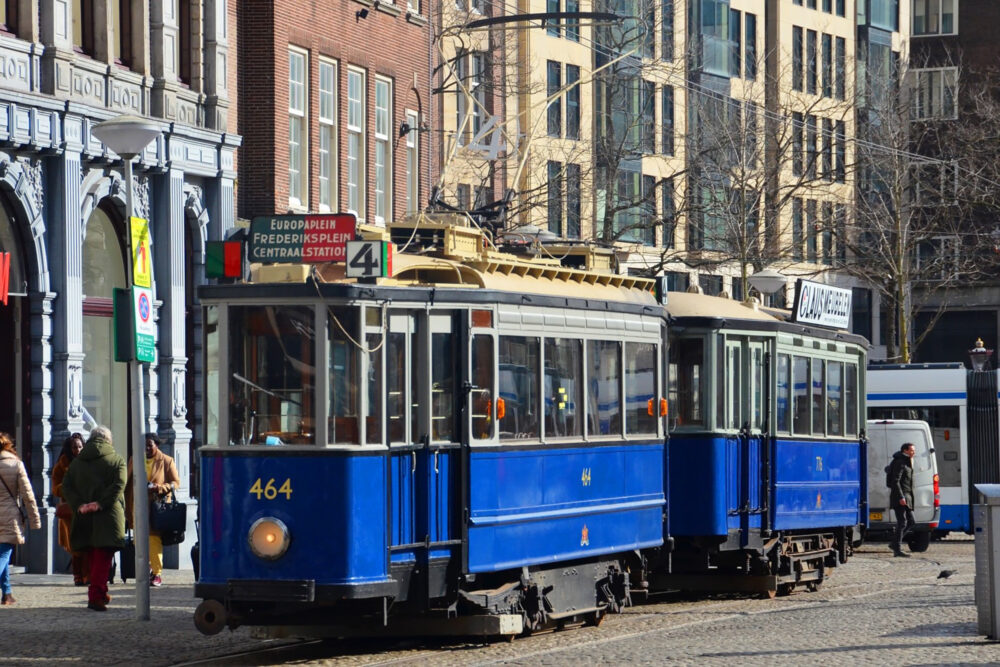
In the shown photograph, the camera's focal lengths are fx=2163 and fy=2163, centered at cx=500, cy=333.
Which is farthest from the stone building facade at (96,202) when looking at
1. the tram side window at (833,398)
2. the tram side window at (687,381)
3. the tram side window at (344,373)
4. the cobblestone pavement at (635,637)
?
the tram side window at (344,373)

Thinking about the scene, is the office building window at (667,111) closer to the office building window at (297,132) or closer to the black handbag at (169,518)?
the office building window at (297,132)

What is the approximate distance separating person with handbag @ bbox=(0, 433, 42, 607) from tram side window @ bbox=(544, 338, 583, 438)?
4.90 m

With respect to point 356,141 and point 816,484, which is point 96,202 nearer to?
point 356,141

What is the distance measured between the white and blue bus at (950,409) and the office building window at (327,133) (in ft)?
30.8

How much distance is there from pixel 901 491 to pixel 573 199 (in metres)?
Answer: 18.1

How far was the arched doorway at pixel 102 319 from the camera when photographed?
25031 mm

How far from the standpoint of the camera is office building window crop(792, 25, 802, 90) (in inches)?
2376

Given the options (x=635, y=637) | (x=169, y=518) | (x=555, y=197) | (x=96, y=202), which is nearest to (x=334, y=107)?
(x=96, y=202)

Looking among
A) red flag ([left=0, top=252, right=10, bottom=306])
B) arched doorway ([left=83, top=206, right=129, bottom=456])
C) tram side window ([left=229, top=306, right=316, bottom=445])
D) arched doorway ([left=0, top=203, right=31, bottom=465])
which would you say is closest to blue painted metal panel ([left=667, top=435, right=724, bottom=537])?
tram side window ([left=229, top=306, right=316, bottom=445])

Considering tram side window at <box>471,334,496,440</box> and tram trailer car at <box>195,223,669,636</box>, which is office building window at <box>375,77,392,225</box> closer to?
tram trailer car at <box>195,223,669,636</box>

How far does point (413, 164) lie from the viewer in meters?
34.1

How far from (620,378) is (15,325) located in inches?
340

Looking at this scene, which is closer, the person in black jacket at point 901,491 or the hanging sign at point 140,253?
the hanging sign at point 140,253

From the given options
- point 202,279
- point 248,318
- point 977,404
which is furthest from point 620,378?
point 977,404
